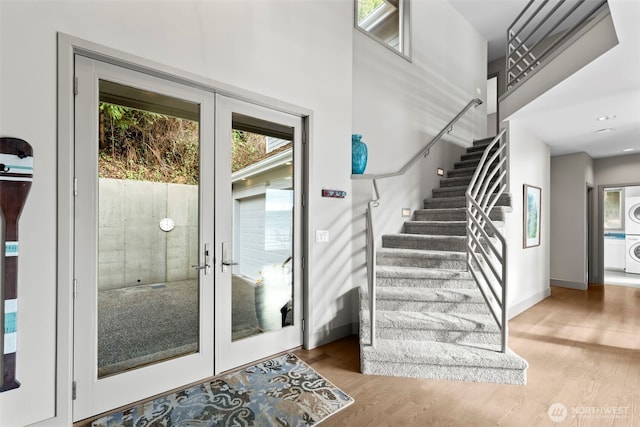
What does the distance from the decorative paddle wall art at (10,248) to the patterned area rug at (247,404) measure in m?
0.67

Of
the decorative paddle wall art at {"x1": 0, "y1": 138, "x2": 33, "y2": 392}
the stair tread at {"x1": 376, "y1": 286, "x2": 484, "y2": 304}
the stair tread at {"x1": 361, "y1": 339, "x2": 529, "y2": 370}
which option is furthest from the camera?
the stair tread at {"x1": 376, "y1": 286, "x2": 484, "y2": 304}

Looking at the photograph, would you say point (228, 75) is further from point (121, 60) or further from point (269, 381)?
point (269, 381)

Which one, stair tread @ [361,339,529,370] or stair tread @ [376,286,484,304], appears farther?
stair tread @ [376,286,484,304]

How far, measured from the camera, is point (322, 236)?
322cm

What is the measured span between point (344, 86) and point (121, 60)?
7.36 feet

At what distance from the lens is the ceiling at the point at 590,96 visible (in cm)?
261

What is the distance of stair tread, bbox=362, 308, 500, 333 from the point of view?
271cm

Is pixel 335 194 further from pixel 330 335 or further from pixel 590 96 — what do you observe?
pixel 590 96

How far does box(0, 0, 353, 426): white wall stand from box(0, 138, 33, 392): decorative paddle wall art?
0.04m

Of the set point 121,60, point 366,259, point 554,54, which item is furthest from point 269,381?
point 554,54

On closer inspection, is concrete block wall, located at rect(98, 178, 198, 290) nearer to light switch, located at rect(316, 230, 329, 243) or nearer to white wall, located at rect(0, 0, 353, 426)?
white wall, located at rect(0, 0, 353, 426)

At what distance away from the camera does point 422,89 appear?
484 cm

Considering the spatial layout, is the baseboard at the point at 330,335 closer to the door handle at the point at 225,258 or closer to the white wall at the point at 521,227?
the door handle at the point at 225,258

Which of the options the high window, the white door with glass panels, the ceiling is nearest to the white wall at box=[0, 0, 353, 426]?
the white door with glass panels
